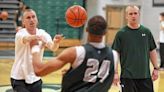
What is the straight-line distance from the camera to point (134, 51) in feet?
19.7

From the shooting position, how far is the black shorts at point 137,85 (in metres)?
6.01

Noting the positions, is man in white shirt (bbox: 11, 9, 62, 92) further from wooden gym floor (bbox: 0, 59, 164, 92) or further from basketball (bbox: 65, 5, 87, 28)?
wooden gym floor (bbox: 0, 59, 164, 92)

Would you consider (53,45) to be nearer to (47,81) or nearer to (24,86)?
(24,86)

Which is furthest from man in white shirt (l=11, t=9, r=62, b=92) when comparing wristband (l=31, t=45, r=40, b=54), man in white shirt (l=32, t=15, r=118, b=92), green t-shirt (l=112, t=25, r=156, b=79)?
man in white shirt (l=32, t=15, r=118, b=92)

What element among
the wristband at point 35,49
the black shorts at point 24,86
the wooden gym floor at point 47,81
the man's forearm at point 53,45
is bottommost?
the wooden gym floor at point 47,81

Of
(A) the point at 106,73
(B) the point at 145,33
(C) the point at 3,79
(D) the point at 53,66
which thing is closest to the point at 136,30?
(B) the point at 145,33

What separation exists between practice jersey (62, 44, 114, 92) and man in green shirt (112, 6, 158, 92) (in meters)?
2.15

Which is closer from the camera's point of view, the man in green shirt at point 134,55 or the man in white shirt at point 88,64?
the man in white shirt at point 88,64

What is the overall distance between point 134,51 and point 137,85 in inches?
21.0

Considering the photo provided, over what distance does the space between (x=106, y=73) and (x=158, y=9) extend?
1844cm

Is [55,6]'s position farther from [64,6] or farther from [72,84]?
[72,84]

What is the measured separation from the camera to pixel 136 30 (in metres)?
6.09

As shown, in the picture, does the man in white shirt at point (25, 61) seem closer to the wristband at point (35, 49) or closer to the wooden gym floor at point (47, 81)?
the wristband at point (35, 49)

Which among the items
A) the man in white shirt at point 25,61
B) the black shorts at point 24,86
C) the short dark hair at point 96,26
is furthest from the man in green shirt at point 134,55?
the short dark hair at point 96,26
